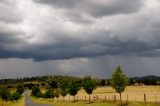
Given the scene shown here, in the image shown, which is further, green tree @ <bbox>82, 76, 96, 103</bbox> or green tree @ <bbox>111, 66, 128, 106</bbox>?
green tree @ <bbox>82, 76, 96, 103</bbox>

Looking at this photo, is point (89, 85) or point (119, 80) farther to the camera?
point (89, 85)

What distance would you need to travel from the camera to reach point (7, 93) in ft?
480

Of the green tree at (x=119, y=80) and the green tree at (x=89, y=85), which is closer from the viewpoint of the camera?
the green tree at (x=119, y=80)

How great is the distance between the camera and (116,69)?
7338cm

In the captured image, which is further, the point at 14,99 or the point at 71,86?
the point at 14,99

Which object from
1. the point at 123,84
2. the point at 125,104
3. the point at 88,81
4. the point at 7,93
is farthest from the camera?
the point at 7,93

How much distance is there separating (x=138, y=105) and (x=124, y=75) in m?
15.0

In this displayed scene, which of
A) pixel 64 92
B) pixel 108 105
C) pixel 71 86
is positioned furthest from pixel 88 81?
pixel 64 92

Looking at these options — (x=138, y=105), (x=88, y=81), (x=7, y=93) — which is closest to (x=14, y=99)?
(x=7, y=93)

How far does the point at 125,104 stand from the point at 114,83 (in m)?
9.41

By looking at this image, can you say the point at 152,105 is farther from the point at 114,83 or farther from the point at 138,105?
the point at 114,83

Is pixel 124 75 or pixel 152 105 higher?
pixel 124 75

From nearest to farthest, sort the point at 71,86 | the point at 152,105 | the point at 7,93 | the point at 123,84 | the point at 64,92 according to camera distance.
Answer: the point at 152,105 → the point at 123,84 → the point at 71,86 → the point at 64,92 → the point at 7,93

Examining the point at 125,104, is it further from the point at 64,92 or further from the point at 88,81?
the point at 64,92
